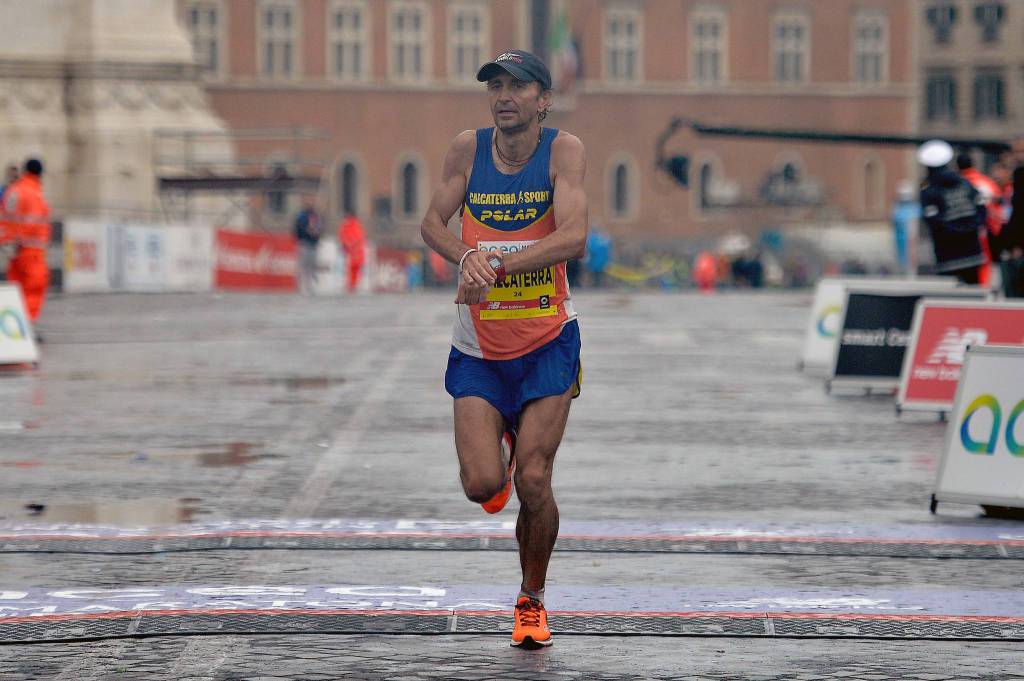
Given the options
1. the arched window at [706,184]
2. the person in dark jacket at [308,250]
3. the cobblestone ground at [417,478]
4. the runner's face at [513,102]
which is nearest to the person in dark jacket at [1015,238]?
the cobblestone ground at [417,478]

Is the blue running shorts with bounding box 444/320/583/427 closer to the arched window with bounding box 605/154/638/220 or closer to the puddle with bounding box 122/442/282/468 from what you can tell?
the puddle with bounding box 122/442/282/468

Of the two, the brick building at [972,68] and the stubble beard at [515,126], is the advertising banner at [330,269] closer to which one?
the stubble beard at [515,126]

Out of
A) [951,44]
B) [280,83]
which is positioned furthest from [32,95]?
[951,44]

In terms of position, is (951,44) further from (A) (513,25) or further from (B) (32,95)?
(B) (32,95)

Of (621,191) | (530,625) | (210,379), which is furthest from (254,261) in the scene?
(621,191)

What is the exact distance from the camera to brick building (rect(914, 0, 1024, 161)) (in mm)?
102938

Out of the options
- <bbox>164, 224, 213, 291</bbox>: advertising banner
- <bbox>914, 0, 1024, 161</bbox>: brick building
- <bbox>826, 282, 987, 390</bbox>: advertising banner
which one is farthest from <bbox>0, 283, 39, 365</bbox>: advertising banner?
<bbox>914, 0, 1024, 161</bbox>: brick building

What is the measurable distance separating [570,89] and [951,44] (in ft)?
88.9

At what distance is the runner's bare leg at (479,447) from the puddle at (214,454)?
18.0 feet

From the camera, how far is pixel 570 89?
84.9 metres

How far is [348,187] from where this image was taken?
8300cm

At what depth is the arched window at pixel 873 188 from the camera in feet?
289

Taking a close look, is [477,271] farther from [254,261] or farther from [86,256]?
[254,261]

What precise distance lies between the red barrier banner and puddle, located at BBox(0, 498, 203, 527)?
32.2 m
